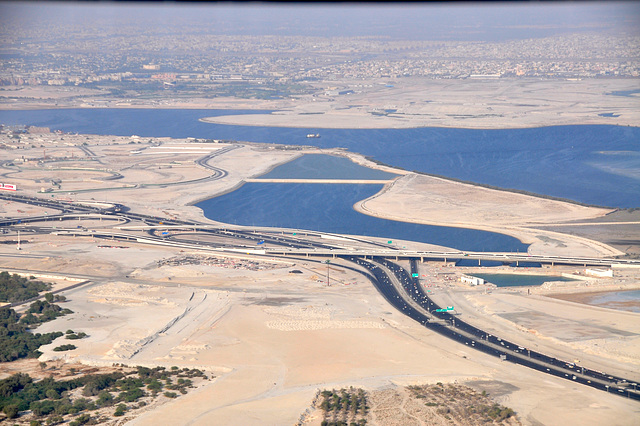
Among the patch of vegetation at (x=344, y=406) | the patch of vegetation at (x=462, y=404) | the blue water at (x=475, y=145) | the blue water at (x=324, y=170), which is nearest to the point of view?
the patch of vegetation at (x=344, y=406)

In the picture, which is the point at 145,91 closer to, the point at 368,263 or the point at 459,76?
the point at 459,76

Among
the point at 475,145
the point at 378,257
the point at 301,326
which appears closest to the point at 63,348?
the point at 301,326

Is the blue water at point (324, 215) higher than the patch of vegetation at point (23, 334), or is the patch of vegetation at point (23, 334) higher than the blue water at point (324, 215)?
the blue water at point (324, 215)

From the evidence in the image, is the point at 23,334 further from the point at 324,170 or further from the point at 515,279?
the point at 324,170

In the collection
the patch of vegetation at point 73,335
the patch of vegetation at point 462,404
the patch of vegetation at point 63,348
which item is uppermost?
the patch of vegetation at point 73,335

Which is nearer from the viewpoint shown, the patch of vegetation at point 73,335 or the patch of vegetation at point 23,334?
the patch of vegetation at point 23,334

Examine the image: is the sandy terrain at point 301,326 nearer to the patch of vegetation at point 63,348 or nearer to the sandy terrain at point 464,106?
the patch of vegetation at point 63,348

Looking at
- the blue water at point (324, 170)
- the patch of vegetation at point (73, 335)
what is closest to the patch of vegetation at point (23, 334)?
the patch of vegetation at point (73, 335)

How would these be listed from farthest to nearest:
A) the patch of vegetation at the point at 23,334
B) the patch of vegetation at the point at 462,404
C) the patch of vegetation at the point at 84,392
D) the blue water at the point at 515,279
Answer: the blue water at the point at 515,279
the patch of vegetation at the point at 23,334
the patch of vegetation at the point at 462,404
the patch of vegetation at the point at 84,392
